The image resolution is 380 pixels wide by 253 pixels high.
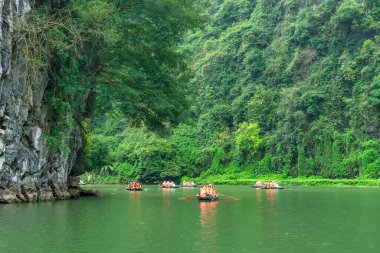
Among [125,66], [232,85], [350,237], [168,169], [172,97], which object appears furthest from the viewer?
[232,85]

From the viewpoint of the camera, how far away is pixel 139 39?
27469 mm

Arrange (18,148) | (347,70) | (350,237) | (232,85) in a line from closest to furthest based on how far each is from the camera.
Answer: (350,237) < (18,148) < (347,70) < (232,85)

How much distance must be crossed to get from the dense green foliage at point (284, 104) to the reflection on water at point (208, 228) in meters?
32.0

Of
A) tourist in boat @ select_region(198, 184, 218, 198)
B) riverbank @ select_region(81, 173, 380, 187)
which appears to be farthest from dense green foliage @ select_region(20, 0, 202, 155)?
riverbank @ select_region(81, 173, 380, 187)

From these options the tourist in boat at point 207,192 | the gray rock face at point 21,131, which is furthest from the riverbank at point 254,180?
the gray rock face at point 21,131

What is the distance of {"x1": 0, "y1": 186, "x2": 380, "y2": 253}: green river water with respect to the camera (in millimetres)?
12273

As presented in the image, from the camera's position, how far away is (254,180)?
58.5 metres

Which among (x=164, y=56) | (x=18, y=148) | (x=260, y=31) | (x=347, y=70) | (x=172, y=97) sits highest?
(x=260, y=31)

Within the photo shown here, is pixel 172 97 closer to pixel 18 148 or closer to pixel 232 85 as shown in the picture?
pixel 18 148

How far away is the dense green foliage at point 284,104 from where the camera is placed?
57594 mm

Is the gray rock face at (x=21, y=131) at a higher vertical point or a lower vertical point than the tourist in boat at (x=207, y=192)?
higher

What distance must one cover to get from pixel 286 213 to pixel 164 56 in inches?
448

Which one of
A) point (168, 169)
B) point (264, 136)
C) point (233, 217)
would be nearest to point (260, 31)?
point (264, 136)

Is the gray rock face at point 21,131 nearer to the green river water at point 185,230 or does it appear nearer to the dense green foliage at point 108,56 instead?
the dense green foliage at point 108,56
